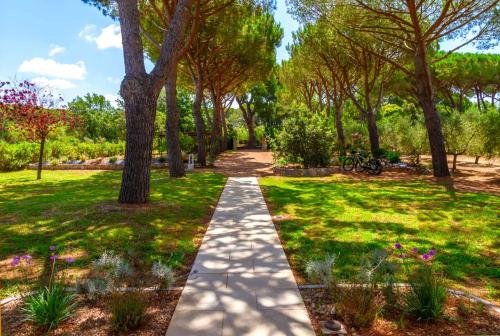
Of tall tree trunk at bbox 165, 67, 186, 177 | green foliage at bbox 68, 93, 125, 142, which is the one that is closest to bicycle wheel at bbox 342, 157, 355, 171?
tall tree trunk at bbox 165, 67, 186, 177

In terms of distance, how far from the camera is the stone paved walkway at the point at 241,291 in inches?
117

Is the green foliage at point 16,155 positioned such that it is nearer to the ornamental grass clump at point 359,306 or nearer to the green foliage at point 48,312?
the green foliage at point 48,312

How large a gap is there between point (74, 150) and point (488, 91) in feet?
127

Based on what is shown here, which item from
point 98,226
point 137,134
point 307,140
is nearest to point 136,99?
point 137,134

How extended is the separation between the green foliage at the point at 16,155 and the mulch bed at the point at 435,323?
732 inches

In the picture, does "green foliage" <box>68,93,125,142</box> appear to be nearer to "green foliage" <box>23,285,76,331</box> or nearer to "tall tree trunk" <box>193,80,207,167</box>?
"tall tree trunk" <box>193,80,207,167</box>

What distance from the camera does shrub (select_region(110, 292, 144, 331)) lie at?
288cm

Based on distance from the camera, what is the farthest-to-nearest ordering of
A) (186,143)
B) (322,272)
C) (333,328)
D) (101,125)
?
1. (101,125)
2. (186,143)
3. (322,272)
4. (333,328)

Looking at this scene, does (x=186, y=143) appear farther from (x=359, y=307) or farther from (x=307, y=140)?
(x=359, y=307)

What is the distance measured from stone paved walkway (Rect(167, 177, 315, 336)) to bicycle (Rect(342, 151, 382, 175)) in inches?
400

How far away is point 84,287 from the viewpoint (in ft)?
11.4

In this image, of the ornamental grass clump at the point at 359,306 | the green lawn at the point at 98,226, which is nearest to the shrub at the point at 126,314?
the green lawn at the point at 98,226

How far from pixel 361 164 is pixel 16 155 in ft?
55.7

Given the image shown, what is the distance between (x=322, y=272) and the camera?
12.2ft
